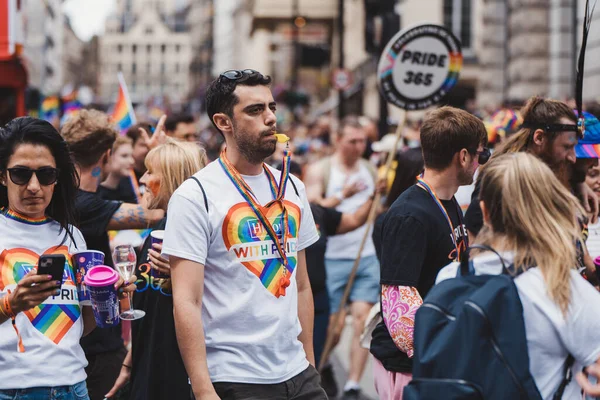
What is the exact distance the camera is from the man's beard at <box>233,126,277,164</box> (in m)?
3.85

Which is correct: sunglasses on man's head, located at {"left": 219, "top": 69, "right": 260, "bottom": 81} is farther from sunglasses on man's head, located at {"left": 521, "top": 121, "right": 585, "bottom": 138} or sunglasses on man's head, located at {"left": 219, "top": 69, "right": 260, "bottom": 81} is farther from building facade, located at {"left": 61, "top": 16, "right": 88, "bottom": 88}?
building facade, located at {"left": 61, "top": 16, "right": 88, "bottom": 88}

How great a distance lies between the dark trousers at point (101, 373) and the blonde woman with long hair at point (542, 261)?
2.35 meters

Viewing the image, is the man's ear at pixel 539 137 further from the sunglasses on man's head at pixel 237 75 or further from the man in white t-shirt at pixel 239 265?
the sunglasses on man's head at pixel 237 75

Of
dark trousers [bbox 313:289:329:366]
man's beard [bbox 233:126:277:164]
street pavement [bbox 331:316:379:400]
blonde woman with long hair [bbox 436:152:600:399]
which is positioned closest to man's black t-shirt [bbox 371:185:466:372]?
man's beard [bbox 233:126:277:164]

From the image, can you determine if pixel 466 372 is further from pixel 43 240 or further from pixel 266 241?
pixel 43 240

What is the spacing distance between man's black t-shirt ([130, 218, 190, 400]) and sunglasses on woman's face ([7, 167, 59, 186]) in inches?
27.3

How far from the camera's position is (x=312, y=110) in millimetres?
53000

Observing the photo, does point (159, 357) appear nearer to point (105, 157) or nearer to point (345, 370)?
point (105, 157)

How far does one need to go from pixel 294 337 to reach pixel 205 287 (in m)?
0.44

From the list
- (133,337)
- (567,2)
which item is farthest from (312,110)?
(133,337)

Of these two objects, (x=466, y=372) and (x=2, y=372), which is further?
(x=2, y=372)

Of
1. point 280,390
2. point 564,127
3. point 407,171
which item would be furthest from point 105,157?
point 564,127

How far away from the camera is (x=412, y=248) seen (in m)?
3.87

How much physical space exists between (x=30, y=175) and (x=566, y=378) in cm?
224
